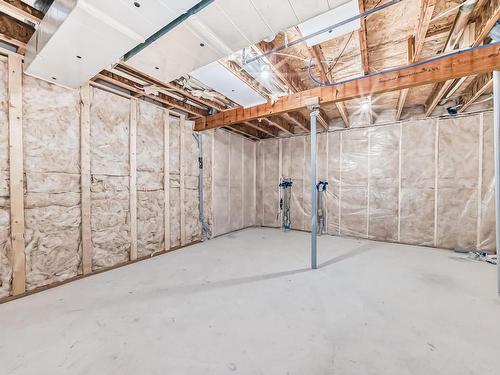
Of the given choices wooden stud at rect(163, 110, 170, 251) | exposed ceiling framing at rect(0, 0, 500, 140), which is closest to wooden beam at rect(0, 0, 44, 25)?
exposed ceiling framing at rect(0, 0, 500, 140)

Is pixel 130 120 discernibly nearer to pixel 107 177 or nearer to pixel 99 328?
pixel 107 177

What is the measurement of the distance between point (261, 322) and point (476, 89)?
14.7ft

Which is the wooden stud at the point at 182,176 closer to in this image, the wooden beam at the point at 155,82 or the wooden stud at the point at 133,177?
the wooden beam at the point at 155,82

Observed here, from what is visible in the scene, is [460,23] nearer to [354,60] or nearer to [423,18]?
[423,18]

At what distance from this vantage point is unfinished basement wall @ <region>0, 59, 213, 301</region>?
86.4 inches

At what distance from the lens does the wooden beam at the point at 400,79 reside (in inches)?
79.5

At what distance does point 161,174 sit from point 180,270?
1.64 meters

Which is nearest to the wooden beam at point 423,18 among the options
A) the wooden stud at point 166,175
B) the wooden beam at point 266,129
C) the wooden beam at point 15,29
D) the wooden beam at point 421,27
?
the wooden beam at point 421,27

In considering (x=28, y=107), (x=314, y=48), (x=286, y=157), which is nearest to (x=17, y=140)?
(x=28, y=107)

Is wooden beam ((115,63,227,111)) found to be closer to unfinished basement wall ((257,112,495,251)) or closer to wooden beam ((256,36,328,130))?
wooden beam ((256,36,328,130))

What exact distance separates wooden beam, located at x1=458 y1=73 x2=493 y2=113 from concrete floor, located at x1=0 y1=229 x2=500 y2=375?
98.7 inches

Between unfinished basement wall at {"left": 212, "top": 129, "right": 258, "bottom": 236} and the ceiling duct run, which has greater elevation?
the ceiling duct run

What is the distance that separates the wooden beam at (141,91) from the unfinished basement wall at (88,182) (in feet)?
0.76

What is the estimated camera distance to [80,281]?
2484 mm
